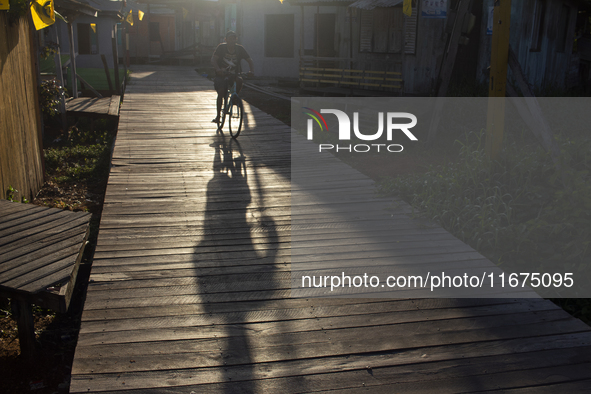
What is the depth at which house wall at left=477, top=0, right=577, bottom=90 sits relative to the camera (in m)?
12.6

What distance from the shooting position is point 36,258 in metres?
3.72

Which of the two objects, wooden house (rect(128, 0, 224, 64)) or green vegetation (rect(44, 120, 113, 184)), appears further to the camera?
wooden house (rect(128, 0, 224, 64))

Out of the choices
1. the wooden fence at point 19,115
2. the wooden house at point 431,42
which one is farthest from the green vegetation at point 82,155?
the wooden house at point 431,42

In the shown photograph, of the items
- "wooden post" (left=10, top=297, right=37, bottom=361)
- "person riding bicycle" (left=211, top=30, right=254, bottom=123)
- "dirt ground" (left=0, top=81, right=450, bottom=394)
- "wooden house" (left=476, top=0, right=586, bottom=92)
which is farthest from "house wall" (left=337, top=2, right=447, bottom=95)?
"wooden post" (left=10, top=297, right=37, bottom=361)

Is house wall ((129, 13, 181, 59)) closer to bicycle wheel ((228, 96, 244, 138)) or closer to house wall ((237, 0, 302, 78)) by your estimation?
house wall ((237, 0, 302, 78))

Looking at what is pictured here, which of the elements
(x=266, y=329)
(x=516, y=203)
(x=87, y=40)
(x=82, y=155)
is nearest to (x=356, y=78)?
(x=82, y=155)

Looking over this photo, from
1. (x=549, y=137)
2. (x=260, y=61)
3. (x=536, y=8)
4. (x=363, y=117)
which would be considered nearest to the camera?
(x=549, y=137)

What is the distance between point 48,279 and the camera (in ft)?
11.1

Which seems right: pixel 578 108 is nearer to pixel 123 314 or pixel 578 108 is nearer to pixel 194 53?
pixel 123 314

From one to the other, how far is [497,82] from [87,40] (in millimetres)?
22393

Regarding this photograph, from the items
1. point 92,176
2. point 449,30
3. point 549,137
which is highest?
point 449,30

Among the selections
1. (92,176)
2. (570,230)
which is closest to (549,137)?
(570,230)

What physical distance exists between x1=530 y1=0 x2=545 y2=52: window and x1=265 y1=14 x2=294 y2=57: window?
9.86 meters

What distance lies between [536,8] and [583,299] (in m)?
10.7
